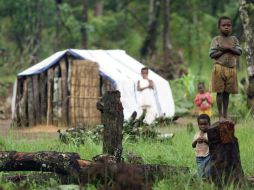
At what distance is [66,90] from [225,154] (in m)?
8.69

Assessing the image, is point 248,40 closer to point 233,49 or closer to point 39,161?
point 233,49

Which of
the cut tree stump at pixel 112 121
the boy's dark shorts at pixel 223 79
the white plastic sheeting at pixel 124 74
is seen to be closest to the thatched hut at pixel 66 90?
the white plastic sheeting at pixel 124 74

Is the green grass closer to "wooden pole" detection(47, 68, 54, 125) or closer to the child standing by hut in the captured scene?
the child standing by hut

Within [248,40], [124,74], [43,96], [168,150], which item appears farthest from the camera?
[124,74]

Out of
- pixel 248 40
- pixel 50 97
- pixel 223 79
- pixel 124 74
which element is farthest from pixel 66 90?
pixel 223 79

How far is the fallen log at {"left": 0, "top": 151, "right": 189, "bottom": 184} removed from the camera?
255 inches

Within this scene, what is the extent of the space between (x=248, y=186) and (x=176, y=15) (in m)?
28.6

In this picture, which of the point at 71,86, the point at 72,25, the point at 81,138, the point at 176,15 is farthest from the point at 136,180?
the point at 176,15

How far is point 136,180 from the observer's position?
580 cm

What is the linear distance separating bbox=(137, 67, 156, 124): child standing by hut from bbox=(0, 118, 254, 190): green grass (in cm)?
396

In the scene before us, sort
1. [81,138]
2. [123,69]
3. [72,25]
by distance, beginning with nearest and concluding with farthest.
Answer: [81,138] → [123,69] → [72,25]

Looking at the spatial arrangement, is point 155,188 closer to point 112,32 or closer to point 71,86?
point 71,86

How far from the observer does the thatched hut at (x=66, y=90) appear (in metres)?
14.9

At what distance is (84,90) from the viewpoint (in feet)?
49.3
